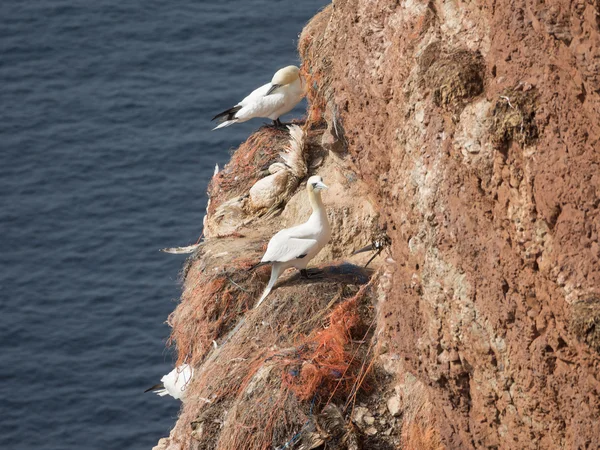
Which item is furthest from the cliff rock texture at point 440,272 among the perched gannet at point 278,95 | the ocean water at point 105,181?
the ocean water at point 105,181

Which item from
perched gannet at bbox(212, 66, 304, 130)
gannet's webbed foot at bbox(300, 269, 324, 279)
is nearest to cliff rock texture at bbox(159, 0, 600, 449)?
gannet's webbed foot at bbox(300, 269, 324, 279)

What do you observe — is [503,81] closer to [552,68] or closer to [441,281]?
[552,68]

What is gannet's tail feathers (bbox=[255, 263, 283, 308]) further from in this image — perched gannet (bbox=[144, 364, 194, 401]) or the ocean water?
the ocean water

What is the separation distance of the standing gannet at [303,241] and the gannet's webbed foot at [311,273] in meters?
0.11

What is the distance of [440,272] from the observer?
23.1ft

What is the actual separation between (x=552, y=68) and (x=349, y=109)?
3.16m

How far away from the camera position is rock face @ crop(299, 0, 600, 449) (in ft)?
19.1

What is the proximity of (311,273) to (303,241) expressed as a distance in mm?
469

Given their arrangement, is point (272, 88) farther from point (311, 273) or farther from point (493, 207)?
point (493, 207)

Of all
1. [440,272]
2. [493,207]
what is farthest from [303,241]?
[493,207]

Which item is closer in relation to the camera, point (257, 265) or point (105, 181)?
point (257, 265)

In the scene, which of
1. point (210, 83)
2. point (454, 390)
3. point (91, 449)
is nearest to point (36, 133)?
point (210, 83)

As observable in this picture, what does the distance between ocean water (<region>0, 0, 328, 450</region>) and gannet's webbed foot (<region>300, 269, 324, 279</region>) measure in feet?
28.6

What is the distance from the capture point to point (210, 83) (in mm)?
26500
